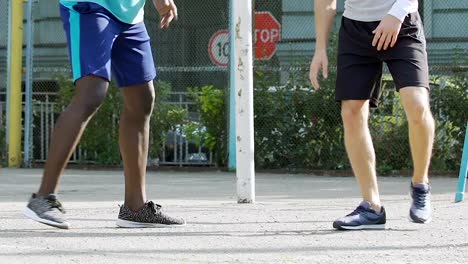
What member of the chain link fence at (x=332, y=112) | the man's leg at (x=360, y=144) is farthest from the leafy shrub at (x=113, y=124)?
the man's leg at (x=360, y=144)

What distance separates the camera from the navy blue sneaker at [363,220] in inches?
242

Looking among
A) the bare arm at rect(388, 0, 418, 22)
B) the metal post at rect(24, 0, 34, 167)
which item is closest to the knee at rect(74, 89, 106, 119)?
the bare arm at rect(388, 0, 418, 22)

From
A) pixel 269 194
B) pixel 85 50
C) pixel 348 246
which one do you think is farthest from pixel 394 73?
pixel 269 194

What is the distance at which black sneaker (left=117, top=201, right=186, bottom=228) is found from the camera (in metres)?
6.33

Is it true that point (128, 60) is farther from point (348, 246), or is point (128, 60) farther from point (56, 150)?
point (348, 246)

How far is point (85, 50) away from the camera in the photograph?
19.5 feet

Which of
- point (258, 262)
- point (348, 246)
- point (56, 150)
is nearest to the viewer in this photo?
point (258, 262)

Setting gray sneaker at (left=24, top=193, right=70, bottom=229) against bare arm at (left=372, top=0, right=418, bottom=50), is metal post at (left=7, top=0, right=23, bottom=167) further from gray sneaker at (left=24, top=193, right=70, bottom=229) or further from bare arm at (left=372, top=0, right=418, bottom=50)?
bare arm at (left=372, top=0, right=418, bottom=50)

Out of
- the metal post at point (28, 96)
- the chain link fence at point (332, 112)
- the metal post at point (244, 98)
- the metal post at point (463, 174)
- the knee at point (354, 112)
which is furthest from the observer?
the metal post at point (28, 96)

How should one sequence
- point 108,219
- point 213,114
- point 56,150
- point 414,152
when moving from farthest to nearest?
point 213,114, point 108,219, point 414,152, point 56,150

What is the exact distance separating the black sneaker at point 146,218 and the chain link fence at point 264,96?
6.33 meters

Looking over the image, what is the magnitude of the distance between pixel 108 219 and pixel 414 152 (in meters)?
1.92

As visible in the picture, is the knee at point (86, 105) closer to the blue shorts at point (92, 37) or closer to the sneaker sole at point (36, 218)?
the blue shorts at point (92, 37)

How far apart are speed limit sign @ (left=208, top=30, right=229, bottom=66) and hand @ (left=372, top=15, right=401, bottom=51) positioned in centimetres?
742
